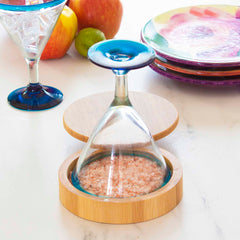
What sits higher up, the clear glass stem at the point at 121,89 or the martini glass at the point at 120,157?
the clear glass stem at the point at 121,89

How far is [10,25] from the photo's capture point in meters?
0.99

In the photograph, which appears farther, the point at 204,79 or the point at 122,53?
the point at 204,79

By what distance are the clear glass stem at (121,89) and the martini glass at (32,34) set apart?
341mm

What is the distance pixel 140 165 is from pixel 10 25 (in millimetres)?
407

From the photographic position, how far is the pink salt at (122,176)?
708mm

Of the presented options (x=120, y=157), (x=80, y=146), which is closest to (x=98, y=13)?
(x=80, y=146)

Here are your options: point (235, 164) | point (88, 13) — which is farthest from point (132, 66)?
point (88, 13)

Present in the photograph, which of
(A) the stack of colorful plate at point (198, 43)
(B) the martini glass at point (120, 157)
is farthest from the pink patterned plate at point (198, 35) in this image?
(B) the martini glass at point (120, 157)

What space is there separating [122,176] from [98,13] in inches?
24.5

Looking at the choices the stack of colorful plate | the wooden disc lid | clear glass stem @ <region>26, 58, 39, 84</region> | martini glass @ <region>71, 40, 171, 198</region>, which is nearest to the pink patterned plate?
the stack of colorful plate

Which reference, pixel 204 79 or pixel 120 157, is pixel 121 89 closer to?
pixel 120 157

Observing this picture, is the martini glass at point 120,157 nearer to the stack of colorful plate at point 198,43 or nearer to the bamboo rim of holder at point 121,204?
the bamboo rim of holder at point 121,204

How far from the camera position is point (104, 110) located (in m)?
0.96

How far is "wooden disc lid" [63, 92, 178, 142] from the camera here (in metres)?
0.88
